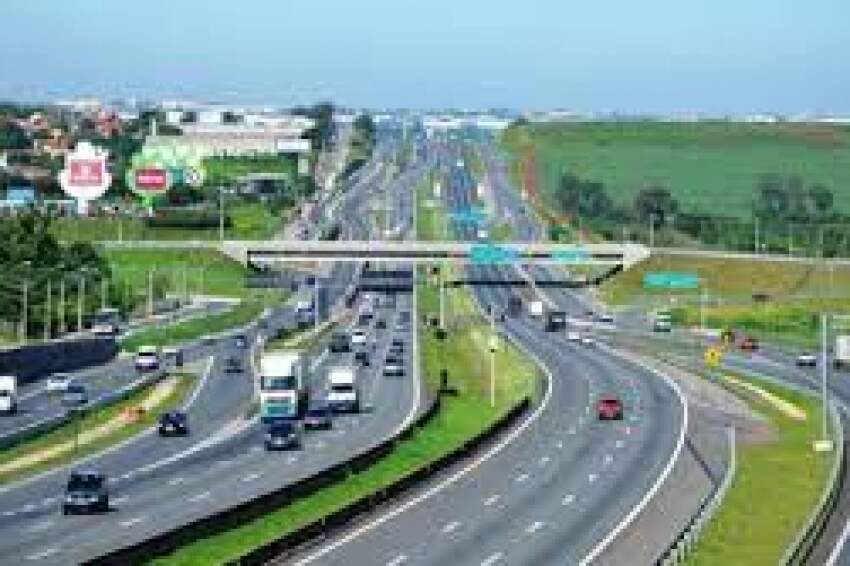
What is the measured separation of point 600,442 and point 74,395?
27.6 meters

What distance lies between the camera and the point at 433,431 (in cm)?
9125

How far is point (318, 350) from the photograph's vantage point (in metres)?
152

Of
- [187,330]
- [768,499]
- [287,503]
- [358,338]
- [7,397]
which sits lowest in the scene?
[187,330]

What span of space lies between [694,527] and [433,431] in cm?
3696

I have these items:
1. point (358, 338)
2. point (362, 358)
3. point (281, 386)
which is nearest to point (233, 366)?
point (362, 358)

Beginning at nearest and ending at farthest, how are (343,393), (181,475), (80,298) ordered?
(181,475) < (343,393) < (80,298)

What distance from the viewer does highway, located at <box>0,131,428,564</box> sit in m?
55.2

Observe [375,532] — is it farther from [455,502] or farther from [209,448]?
[209,448]

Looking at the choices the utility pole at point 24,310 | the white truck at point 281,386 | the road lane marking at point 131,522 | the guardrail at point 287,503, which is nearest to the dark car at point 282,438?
the guardrail at point 287,503

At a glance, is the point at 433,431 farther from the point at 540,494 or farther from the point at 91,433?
the point at 540,494

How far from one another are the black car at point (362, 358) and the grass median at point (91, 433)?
67.2ft

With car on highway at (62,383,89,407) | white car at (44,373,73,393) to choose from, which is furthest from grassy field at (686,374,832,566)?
white car at (44,373,73,393)

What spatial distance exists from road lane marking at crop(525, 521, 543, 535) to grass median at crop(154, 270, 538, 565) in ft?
17.3

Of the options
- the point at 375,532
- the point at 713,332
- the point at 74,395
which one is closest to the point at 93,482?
the point at 375,532
